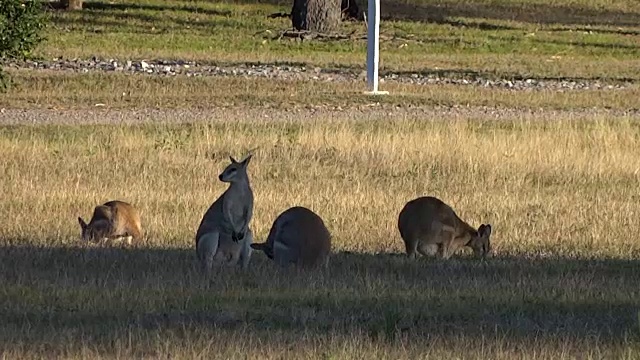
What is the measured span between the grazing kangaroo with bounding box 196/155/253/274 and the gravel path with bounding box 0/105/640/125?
10756mm

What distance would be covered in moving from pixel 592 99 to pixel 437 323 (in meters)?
18.7

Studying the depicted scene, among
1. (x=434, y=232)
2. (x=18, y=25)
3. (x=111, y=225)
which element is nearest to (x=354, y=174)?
(x=111, y=225)

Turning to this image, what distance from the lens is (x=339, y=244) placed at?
13.1 meters

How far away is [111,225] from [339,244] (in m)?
1.89

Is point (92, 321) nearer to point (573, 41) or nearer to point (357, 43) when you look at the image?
point (357, 43)

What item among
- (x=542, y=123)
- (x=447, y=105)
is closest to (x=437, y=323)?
(x=542, y=123)

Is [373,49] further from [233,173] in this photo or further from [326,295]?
[326,295]

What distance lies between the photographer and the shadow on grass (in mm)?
8797

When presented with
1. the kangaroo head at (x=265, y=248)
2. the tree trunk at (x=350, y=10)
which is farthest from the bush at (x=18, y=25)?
the tree trunk at (x=350, y=10)

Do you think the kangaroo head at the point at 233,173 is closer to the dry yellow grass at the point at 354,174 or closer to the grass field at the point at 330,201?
the grass field at the point at 330,201

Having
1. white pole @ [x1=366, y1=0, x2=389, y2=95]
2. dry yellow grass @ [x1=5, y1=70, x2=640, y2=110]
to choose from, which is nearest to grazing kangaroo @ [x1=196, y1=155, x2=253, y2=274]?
dry yellow grass @ [x1=5, y1=70, x2=640, y2=110]

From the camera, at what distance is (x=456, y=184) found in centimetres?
1738

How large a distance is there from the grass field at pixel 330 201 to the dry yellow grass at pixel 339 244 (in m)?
0.03

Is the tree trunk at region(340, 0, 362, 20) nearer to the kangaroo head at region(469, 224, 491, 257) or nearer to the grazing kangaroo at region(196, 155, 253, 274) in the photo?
the kangaroo head at region(469, 224, 491, 257)
